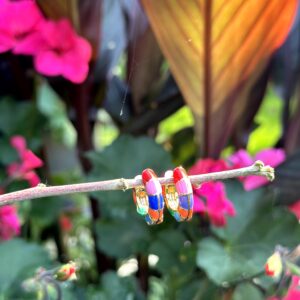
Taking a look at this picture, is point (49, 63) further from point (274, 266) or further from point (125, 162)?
point (274, 266)

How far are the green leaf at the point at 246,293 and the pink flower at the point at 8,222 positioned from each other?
0.64 ft

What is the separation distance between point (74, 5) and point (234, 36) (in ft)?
0.48

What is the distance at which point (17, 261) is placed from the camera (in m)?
0.44

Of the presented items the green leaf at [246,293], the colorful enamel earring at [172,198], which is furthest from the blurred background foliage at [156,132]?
the colorful enamel earring at [172,198]

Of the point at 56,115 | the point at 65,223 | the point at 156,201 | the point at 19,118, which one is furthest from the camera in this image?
the point at 56,115

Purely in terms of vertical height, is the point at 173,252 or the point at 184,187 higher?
the point at 184,187

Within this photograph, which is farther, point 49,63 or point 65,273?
point 49,63

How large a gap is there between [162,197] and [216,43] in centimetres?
27

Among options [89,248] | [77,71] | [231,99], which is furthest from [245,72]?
[89,248]

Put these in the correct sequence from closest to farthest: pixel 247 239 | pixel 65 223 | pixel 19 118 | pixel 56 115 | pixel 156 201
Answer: pixel 156 201
pixel 247 239
pixel 19 118
pixel 65 223
pixel 56 115

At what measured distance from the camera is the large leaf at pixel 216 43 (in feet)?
1.45

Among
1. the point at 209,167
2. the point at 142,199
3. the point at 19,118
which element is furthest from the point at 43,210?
the point at 142,199

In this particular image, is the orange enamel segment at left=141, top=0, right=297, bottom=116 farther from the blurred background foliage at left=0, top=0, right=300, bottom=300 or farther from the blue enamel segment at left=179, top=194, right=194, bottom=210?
the blue enamel segment at left=179, top=194, right=194, bottom=210

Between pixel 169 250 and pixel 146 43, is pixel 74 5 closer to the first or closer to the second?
pixel 146 43
